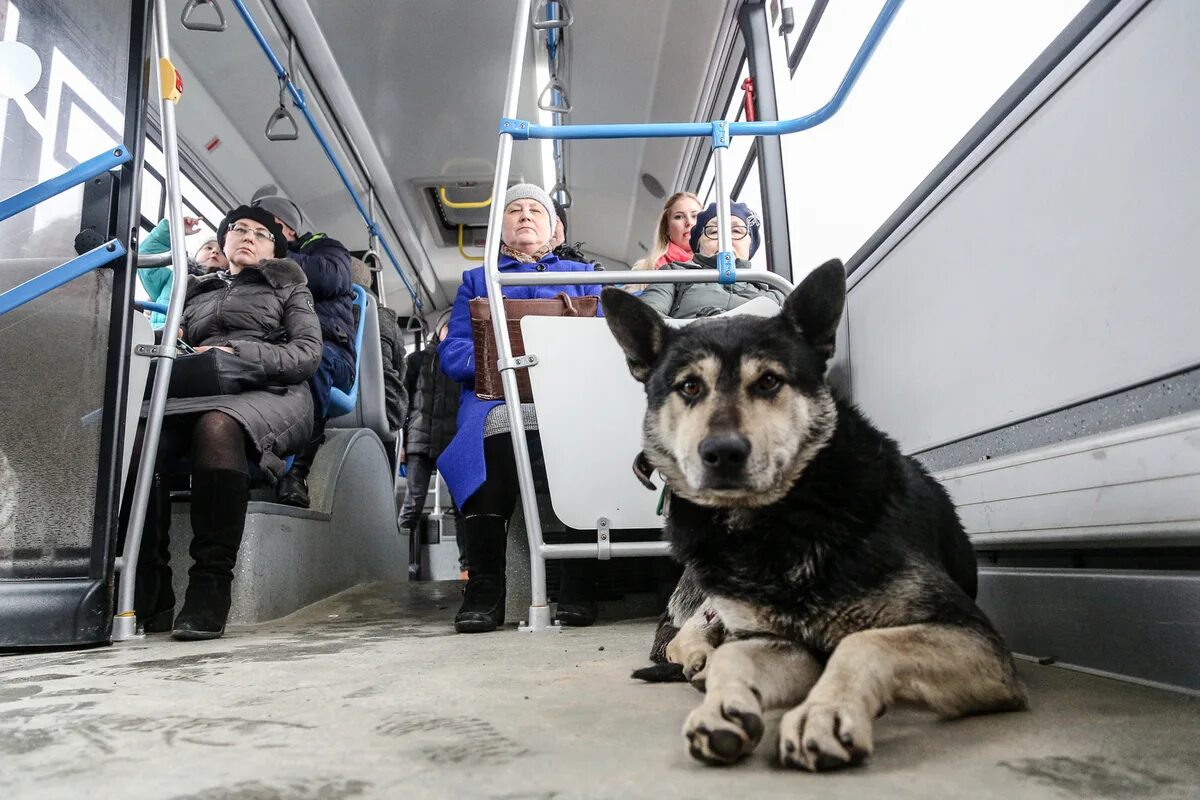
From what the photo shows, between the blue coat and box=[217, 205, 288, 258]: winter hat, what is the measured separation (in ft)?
2.98

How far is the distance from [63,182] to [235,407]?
0.84 metres

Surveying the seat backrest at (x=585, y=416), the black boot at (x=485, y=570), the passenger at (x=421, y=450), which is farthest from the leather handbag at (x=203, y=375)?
the passenger at (x=421, y=450)

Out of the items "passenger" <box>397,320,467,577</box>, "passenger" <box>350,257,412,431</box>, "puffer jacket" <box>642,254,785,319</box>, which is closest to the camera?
"puffer jacket" <box>642,254,785,319</box>

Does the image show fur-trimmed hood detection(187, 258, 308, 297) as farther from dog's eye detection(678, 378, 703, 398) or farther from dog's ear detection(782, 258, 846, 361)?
dog's ear detection(782, 258, 846, 361)

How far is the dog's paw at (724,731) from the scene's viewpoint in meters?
0.87

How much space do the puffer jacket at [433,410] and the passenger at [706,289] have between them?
98cm

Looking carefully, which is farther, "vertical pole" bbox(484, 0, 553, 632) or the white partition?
"vertical pole" bbox(484, 0, 553, 632)

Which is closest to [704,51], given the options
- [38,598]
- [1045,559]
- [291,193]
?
[291,193]

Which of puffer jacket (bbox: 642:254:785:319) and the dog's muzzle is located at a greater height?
puffer jacket (bbox: 642:254:785:319)

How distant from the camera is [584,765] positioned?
0.87 metres

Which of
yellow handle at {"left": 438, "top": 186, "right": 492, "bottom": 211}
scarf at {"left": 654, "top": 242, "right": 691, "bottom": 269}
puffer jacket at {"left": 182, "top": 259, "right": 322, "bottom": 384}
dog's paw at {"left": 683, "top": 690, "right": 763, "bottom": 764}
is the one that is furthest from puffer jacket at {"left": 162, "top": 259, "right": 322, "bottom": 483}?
yellow handle at {"left": 438, "top": 186, "right": 492, "bottom": 211}

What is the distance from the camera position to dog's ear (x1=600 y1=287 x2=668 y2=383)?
1.63m

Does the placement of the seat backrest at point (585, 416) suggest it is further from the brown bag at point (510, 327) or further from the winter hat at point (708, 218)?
the winter hat at point (708, 218)

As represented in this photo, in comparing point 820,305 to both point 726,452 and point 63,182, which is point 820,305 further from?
point 63,182
